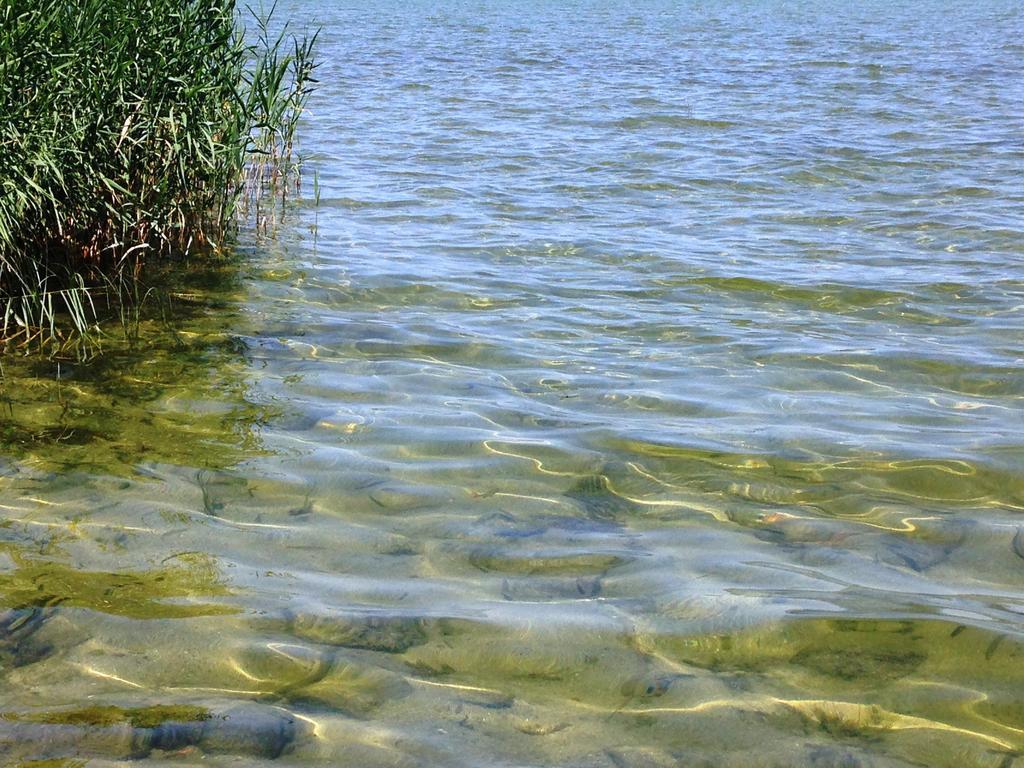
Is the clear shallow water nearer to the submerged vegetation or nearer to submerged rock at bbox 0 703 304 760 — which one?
submerged rock at bbox 0 703 304 760

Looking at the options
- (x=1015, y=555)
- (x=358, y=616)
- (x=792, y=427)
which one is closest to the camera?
(x=358, y=616)

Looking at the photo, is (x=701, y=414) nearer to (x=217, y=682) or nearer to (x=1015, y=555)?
(x=1015, y=555)

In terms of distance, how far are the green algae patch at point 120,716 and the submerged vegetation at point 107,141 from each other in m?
3.10

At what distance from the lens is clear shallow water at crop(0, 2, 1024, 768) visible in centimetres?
305

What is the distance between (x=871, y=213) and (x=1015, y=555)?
238 inches

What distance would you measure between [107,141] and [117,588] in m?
3.49

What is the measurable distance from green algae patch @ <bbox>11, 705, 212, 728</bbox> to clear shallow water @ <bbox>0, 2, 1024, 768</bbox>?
1 centimetres

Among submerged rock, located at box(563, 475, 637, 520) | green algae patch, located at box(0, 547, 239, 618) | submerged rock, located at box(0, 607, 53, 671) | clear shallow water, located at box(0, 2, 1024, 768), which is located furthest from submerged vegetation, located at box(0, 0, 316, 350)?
submerged rock, located at box(563, 475, 637, 520)

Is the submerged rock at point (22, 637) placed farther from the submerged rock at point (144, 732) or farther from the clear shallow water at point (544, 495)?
the submerged rock at point (144, 732)

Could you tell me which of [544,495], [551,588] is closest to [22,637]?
[551,588]

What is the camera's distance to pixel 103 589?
3645 millimetres

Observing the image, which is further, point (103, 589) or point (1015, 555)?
point (1015, 555)

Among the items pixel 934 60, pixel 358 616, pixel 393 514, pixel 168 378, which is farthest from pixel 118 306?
pixel 934 60

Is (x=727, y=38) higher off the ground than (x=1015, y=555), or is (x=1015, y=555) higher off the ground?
(x=727, y=38)
